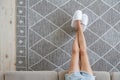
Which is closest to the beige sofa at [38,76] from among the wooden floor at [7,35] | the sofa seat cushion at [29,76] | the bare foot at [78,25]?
the sofa seat cushion at [29,76]

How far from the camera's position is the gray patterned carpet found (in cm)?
243

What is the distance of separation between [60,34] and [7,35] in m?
0.58

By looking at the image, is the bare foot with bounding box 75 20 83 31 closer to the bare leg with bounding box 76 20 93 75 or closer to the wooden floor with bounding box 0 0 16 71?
the bare leg with bounding box 76 20 93 75

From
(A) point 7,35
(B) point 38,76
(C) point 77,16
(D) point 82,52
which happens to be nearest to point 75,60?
(D) point 82,52

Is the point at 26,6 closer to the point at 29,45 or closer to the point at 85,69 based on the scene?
the point at 29,45

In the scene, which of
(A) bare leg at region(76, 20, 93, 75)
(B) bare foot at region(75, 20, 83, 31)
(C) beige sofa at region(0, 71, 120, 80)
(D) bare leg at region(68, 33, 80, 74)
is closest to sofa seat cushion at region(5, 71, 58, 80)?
(C) beige sofa at region(0, 71, 120, 80)

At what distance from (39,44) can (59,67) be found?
34 cm

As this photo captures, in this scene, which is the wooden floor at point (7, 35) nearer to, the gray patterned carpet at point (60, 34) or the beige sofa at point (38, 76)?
the gray patterned carpet at point (60, 34)

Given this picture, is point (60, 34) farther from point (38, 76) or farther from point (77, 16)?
point (38, 76)

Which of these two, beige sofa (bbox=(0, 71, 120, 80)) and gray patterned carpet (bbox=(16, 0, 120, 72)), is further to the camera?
gray patterned carpet (bbox=(16, 0, 120, 72))

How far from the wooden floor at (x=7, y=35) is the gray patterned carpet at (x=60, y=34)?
0.06 metres

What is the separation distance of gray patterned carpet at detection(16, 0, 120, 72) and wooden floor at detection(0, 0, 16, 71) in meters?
0.06

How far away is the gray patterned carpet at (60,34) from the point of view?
2.43 meters

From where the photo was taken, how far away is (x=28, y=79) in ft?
6.43
